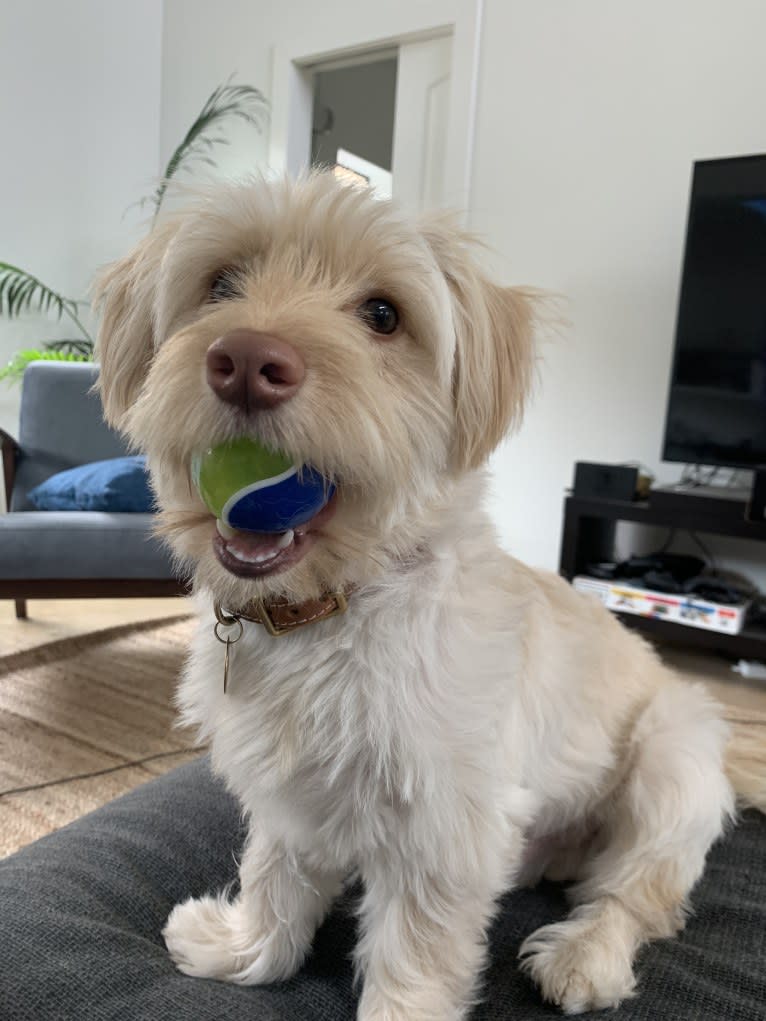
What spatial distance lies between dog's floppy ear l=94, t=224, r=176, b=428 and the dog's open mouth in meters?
0.27

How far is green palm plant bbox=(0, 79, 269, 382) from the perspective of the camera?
4043 mm

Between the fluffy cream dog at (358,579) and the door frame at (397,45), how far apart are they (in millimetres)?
2669

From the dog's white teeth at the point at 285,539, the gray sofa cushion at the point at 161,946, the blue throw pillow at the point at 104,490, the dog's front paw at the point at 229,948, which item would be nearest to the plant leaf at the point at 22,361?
the blue throw pillow at the point at 104,490

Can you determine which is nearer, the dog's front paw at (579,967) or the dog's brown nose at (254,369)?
the dog's brown nose at (254,369)

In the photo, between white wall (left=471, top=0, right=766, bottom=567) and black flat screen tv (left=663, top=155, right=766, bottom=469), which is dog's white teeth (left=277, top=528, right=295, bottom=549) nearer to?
black flat screen tv (left=663, top=155, right=766, bottom=469)

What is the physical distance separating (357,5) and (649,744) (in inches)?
167

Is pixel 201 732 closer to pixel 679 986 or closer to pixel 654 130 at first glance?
pixel 679 986

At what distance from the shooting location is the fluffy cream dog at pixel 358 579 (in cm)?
73

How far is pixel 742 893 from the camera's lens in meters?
1.15

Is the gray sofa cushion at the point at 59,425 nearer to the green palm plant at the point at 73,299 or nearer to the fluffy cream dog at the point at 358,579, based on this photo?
the green palm plant at the point at 73,299

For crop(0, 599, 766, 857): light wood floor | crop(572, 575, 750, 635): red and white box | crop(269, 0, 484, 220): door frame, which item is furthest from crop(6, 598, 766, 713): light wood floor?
crop(269, 0, 484, 220): door frame

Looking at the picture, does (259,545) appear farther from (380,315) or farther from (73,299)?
(73,299)

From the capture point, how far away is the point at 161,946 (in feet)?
3.32

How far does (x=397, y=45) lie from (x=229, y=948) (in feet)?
14.0
